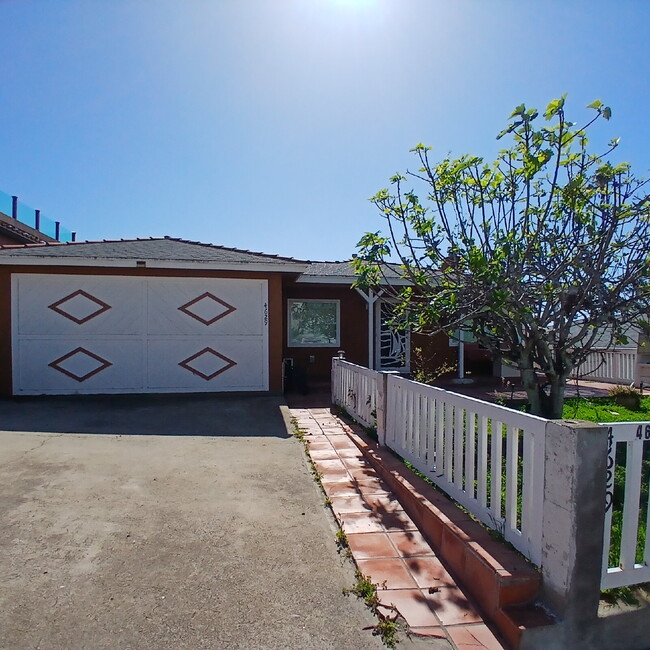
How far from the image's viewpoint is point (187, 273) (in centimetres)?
820

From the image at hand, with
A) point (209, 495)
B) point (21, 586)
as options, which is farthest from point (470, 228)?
point (21, 586)

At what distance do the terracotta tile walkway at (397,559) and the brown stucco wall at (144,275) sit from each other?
400 cm

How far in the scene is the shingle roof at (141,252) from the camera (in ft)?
25.1

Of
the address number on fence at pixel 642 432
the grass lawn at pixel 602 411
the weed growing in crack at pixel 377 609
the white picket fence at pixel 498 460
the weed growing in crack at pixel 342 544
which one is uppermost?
the address number on fence at pixel 642 432

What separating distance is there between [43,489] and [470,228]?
187 inches

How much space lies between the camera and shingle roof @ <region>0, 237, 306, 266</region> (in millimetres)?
7652

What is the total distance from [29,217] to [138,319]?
14.6 m

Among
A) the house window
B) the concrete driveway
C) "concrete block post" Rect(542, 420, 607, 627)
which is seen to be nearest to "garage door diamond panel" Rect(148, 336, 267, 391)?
the concrete driveway

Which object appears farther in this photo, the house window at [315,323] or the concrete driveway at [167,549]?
the house window at [315,323]

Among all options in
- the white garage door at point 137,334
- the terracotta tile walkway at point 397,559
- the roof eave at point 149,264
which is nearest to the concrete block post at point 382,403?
the terracotta tile walkway at point 397,559

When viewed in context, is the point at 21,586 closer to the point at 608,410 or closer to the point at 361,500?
the point at 361,500

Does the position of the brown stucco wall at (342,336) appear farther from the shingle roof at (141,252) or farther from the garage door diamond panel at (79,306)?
the garage door diamond panel at (79,306)

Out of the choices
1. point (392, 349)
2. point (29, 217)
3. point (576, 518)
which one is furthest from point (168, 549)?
point (29, 217)

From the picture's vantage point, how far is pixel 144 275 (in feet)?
26.6
